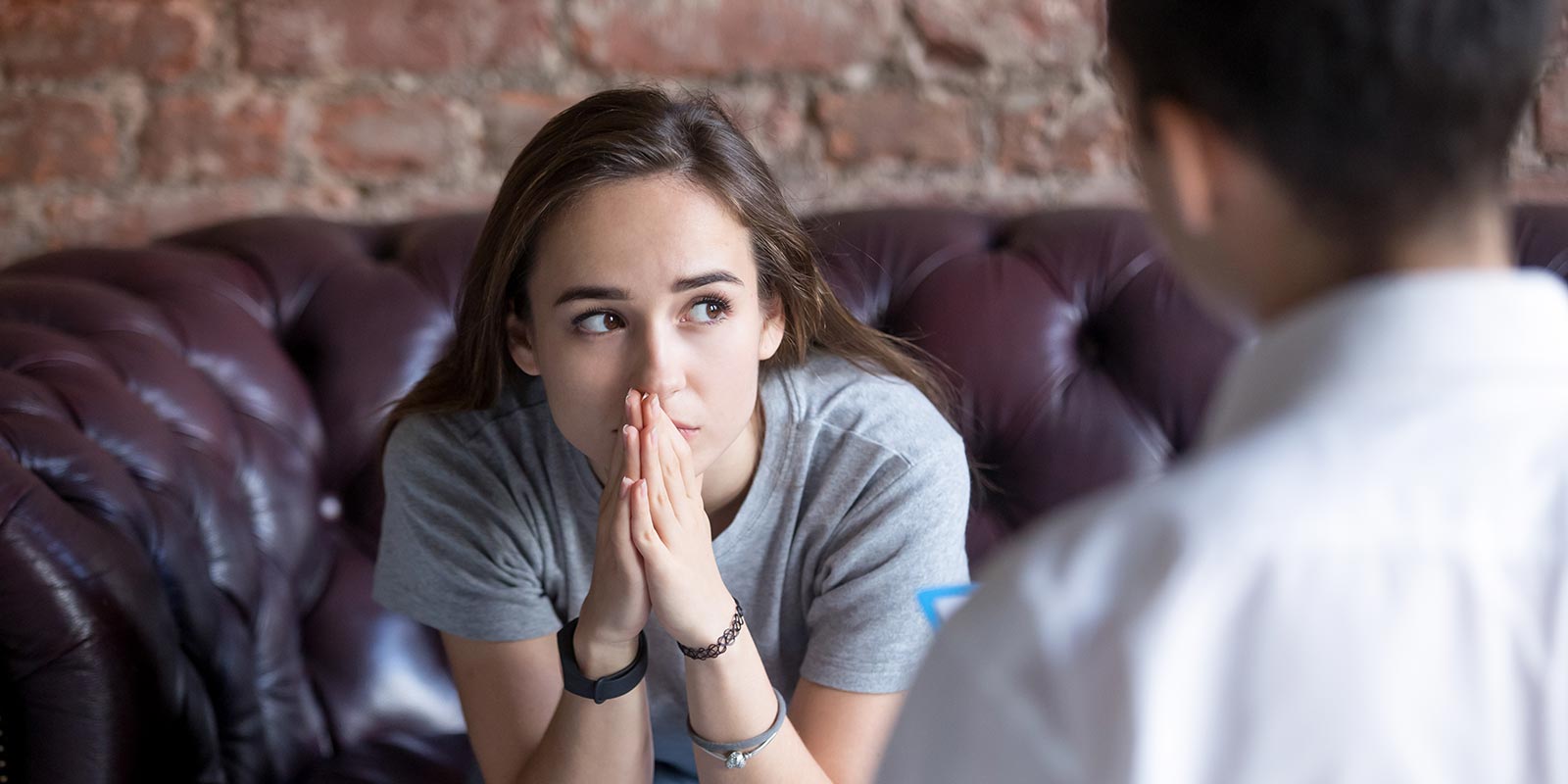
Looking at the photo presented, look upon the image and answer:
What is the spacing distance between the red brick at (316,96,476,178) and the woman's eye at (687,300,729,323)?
97 centimetres

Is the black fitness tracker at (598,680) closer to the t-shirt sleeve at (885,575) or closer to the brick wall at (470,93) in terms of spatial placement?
the t-shirt sleeve at (885,575)

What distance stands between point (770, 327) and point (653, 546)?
30 centimetres

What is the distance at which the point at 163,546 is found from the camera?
141cm

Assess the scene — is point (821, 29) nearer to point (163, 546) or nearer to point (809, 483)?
point (809, 483)

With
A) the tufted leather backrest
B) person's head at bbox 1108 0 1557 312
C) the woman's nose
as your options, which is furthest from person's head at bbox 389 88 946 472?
person's head at bbox 1108 0 1557 312

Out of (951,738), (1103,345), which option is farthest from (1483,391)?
(1103,345)

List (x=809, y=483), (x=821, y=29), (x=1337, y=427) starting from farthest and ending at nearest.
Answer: (x=821, y=29) < (x=809, y=483) < (x=1337, y=427)

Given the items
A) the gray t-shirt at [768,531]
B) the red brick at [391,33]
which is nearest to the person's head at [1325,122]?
the gray t-shirt at [768,531]

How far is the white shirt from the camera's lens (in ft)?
1.57

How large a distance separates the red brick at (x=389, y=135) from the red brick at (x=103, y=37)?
21 cm

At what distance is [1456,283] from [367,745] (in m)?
1.39

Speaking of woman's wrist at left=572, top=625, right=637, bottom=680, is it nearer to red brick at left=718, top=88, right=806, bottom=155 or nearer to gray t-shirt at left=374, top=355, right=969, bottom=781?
gray t-shirt at left=374, top=355, right=969, bottom=781

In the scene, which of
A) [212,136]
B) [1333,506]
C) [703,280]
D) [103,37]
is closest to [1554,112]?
[703,280]

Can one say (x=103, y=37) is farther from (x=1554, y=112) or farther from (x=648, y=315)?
(x=1554, y=112)
